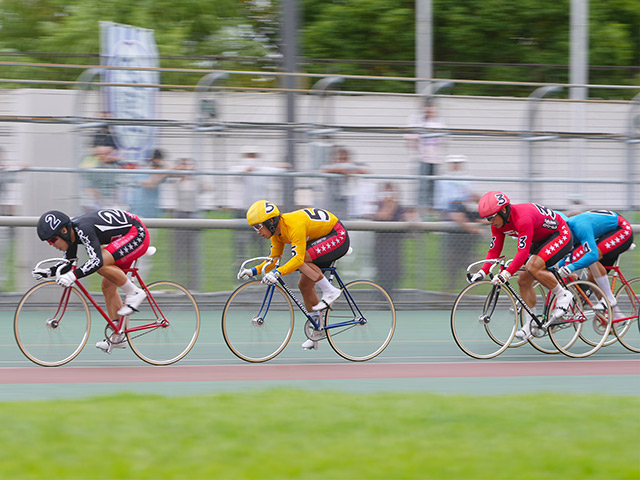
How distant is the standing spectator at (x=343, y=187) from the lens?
1175cm

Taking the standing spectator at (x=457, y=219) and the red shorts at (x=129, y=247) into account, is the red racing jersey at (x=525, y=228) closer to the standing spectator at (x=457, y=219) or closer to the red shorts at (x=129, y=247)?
the standing spectator at (x=457, y=219)

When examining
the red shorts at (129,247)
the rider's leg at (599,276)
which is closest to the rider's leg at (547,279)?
the rider's leg at (599,276)

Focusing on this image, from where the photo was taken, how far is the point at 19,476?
4289 mm

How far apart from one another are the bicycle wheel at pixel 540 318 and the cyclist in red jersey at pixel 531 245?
0.26 ft

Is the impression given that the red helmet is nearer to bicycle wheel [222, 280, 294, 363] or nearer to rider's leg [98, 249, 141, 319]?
bicycle wheel [222, 280, 294, 363]

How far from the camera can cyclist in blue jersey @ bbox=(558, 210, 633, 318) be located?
29.5 ft

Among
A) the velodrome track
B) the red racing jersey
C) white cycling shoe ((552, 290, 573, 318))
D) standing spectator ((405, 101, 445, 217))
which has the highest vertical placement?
standing spectator ((405, 101, 445, 217))

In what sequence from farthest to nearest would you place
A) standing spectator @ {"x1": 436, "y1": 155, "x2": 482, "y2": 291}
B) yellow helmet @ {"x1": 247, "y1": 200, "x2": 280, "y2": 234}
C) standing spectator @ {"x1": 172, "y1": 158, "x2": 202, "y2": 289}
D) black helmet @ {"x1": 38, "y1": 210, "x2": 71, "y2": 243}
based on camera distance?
standing spectator @ {"x1": 436, "y1": 155, "x2": 482, "y2": 291}
standing spectator @ {"x1": 172, "y1": 158, "x2": 202, "y2": 289}
yellow helmet @ {"x1": 247, "y1": 200, "x2": 280, "y2": 234}
black helmet @ {"x1": 38, "y1": 210, "x2": 71, "y2": 243}

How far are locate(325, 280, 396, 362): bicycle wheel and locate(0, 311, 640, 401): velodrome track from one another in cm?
14

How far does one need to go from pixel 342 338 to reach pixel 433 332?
6.99 ft

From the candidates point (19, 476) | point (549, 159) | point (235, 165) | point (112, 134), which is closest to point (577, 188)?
point (549, 159)

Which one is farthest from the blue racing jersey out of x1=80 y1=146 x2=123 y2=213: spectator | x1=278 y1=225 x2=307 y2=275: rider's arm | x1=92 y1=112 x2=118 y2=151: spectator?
x1=92 y1=112 x2=118 y2=151: spectator

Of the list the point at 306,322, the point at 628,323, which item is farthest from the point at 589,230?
the point at 306,322

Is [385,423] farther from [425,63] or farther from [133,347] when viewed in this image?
[425,63]
